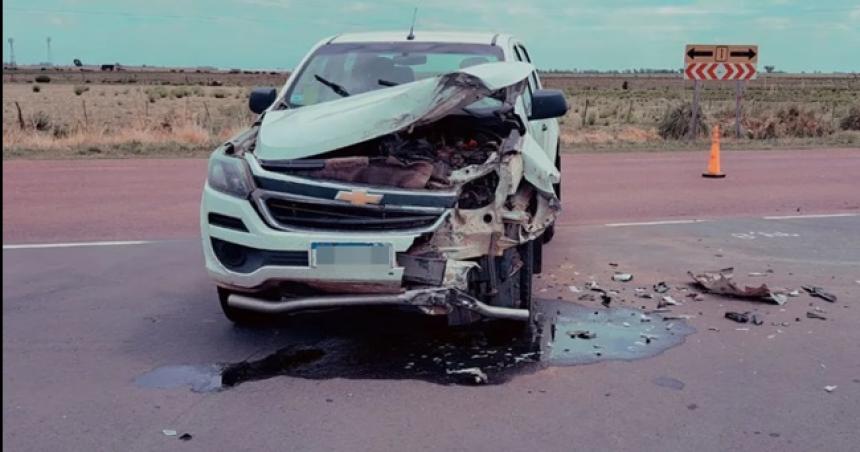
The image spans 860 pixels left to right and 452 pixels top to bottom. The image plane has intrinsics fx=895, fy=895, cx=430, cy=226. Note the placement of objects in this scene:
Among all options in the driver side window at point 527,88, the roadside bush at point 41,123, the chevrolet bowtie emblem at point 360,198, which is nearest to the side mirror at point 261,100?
the driver side window at point 527,88

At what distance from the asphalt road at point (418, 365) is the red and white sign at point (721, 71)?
13.6 m

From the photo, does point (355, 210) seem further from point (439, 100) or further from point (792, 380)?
point (792, 380)

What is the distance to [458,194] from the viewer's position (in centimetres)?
499

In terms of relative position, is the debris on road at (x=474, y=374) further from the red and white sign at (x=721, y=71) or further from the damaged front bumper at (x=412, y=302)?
the red and white sign at (x=721, y=71)

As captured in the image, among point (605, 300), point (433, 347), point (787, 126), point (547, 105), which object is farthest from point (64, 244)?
point (787, 126)

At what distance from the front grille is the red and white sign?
1897 centimetres

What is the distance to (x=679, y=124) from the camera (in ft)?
82.2

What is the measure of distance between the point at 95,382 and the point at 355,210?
5.61 ft

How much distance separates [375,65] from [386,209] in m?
2.27

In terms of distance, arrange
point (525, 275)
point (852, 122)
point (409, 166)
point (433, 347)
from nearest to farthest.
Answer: point (409, 166) → point (525, 275) → point (433, 347) → point (852, 122)

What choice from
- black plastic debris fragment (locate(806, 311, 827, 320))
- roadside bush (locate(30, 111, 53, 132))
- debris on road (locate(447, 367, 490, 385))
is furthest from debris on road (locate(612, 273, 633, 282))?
roadside bush (locate(30, 111, 53, 132))

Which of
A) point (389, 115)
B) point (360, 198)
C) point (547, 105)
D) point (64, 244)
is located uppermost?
point (547, 105)

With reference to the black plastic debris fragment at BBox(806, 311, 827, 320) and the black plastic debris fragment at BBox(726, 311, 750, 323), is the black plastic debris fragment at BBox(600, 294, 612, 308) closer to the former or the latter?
Result: the black plastic debris fragment at BBox(726, 311, 750, 323)

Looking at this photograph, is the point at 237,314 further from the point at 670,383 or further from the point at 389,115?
the point at 670,383
